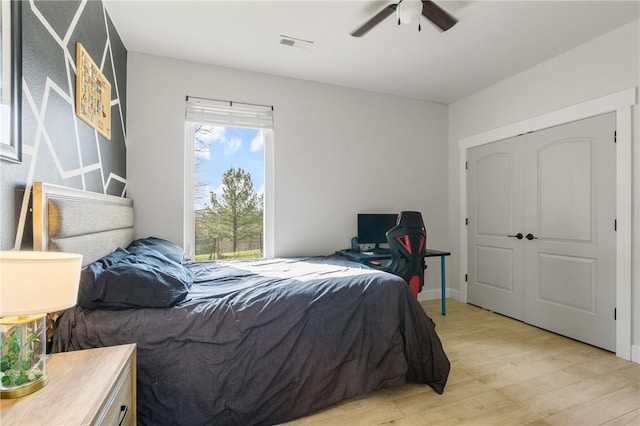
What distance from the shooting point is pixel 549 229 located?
2.89m

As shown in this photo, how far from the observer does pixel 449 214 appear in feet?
13.3

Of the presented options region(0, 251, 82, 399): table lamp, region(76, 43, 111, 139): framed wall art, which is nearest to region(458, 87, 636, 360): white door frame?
region(0, 251, 82, 399): table lamp

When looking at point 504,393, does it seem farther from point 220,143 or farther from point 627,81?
point 220,143

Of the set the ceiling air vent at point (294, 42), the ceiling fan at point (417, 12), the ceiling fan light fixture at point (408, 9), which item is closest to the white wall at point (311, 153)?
the ceiling air vent at point (294, 42)

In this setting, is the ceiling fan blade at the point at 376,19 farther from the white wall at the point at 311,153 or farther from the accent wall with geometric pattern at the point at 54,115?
the accent wall with geometric pattern at the point at 54,115

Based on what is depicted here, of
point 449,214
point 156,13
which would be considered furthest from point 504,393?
point 156,13

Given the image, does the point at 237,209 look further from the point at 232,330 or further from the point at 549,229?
the point at 549,229

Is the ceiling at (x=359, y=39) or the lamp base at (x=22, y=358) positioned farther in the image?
the ceiling at (x=359, y=39)

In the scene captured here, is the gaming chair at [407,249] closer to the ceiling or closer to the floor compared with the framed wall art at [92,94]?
closer to the floor

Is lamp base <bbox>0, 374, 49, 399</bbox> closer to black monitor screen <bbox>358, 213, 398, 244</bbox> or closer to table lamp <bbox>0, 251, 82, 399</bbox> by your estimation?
table lamp <bbox>0, 251, 82, 399</bbox>

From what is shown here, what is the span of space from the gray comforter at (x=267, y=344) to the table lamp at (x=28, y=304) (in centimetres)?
47

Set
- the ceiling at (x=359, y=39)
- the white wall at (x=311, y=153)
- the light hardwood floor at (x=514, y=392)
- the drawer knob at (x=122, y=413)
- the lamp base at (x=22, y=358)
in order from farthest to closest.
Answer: the white wall at (x=311, y=153)
the ceiling at (x=359, y=39)
the light hardwood floor at (x=514, y=392)
the drawer knob at (x=122, y=413)
the lamp base at (x=22, y=358)

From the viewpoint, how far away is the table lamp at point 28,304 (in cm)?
78

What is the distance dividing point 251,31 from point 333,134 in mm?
1410
